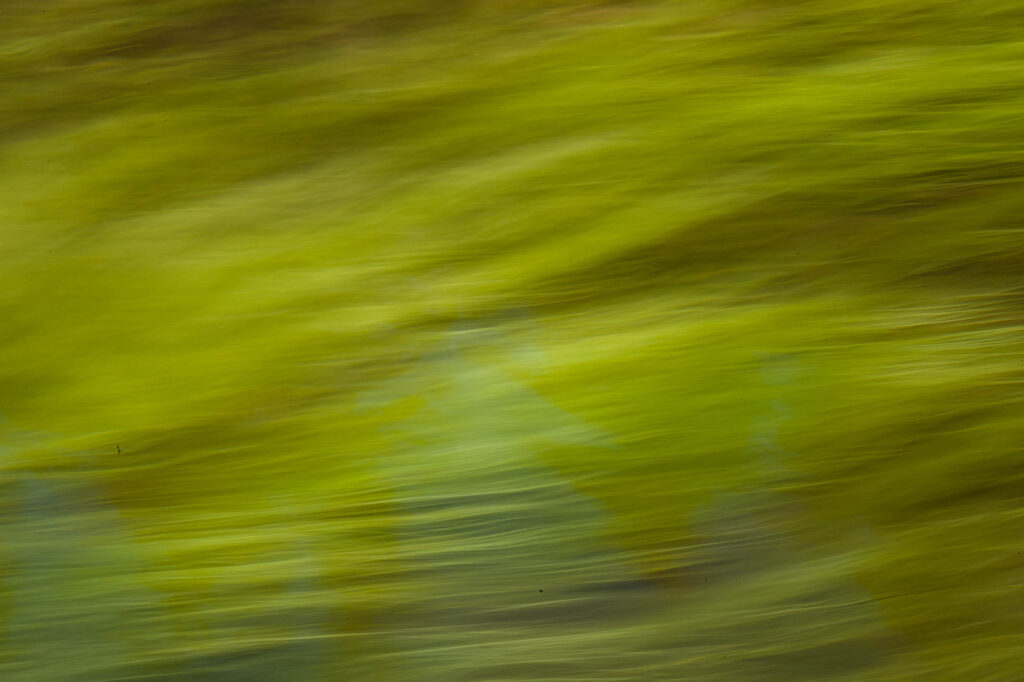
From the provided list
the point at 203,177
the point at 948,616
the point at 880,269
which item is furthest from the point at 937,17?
the point at 203,177

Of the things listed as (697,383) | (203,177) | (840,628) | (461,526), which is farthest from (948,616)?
(203,177)

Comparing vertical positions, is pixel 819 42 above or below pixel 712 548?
above

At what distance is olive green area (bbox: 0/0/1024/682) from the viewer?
2.02 feet

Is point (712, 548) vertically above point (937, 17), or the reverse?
point (937, 17)

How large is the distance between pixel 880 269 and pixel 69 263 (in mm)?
614

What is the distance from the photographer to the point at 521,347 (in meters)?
0.67

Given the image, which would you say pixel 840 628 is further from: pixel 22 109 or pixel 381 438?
pixel 22 109

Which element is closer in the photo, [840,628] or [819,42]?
[840,628]

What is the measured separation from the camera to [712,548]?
615 millimetres

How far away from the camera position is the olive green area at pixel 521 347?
62cm

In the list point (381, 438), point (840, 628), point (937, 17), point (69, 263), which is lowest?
point (840, 628)

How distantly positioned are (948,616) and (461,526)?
0.33 metres

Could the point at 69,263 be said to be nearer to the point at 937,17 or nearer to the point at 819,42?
the point at 819,42

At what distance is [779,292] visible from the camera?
0.67 meters
